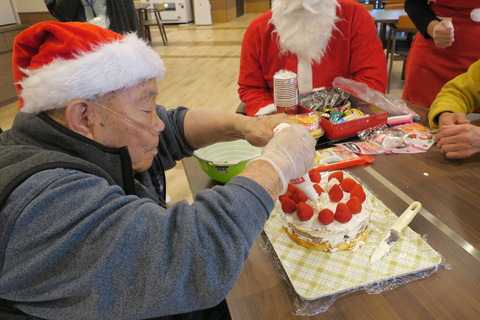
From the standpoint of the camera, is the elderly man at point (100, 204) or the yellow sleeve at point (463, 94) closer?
the elderly man at point (100, 204)

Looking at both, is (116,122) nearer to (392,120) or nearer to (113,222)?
(113,222)

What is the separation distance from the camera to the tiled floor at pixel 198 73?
13.7ft

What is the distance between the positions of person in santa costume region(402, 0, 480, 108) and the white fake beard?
56 centimetres

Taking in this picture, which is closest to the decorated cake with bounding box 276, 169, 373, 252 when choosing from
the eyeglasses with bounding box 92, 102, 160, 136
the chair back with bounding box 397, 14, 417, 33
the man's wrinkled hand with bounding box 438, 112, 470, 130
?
the eyeglasses with bounding box 92, 102, 160, 136

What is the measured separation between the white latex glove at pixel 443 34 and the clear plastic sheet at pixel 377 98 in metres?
0.44

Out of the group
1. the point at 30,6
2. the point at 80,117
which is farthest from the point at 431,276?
the point at 30,6

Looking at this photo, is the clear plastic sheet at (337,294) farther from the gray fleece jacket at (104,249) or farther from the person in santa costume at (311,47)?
the person in santa costume at (311,47)

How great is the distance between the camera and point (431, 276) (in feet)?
2.41

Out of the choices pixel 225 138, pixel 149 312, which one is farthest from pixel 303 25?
pixel 149 312

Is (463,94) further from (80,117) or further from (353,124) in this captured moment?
(80,117)

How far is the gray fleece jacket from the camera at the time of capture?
0.56 m

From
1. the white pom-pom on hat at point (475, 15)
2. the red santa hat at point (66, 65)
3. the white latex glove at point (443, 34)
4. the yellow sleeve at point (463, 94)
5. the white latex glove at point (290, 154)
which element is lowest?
the yellow sleeve at point (463, 94)

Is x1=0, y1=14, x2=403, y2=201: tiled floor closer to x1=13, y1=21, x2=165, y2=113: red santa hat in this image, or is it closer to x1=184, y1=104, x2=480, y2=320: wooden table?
x1=13, y1=21, x2=165, y2=113: red santa hat

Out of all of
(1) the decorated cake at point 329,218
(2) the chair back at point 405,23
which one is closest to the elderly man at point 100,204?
(1) the decorated cake at point 329,218
